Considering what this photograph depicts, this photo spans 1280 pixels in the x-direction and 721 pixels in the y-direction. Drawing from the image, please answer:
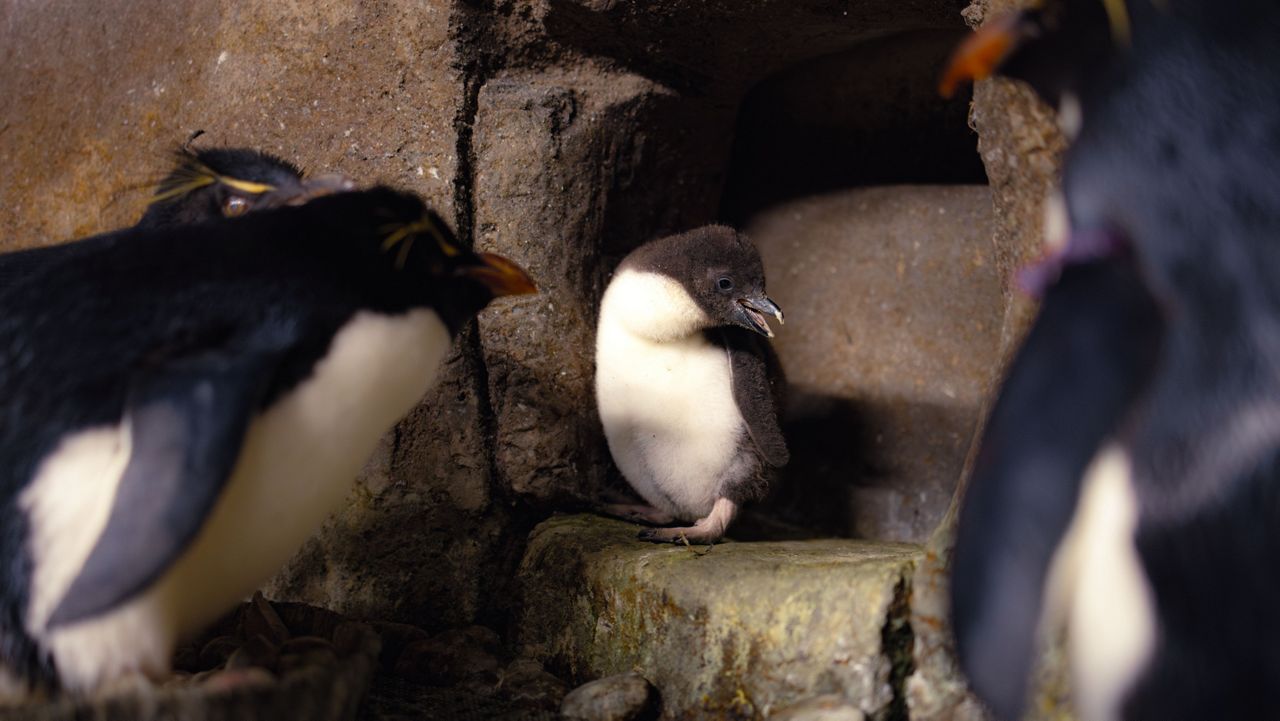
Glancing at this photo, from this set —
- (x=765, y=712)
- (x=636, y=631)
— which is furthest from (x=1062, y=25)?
(x=636, y=631)

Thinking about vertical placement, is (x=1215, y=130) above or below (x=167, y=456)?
above

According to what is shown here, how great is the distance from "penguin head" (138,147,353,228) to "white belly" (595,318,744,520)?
812 millimetres

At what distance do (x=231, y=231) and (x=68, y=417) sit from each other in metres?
0.31

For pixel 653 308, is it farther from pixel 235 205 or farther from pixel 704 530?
pixel 235 205

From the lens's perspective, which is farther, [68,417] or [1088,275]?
[68,417]

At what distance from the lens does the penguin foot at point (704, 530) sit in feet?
6.59

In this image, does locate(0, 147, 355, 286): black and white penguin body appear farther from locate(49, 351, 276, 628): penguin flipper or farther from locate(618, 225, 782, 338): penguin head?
locate(618, 225, 782, 338): penguin head

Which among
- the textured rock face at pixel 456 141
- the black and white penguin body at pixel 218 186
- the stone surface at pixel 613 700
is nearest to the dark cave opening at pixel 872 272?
the textured rock face at pixel 456 141

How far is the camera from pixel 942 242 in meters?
2.80

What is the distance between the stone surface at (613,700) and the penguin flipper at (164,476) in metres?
0.71

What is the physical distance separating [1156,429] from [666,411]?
4.34ft

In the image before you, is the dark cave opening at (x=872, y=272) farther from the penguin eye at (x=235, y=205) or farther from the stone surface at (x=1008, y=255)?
the penguin eye at (x=235, y=205)

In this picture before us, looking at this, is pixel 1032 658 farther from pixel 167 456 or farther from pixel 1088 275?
pixel 167 456

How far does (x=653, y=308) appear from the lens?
2.16 metres
